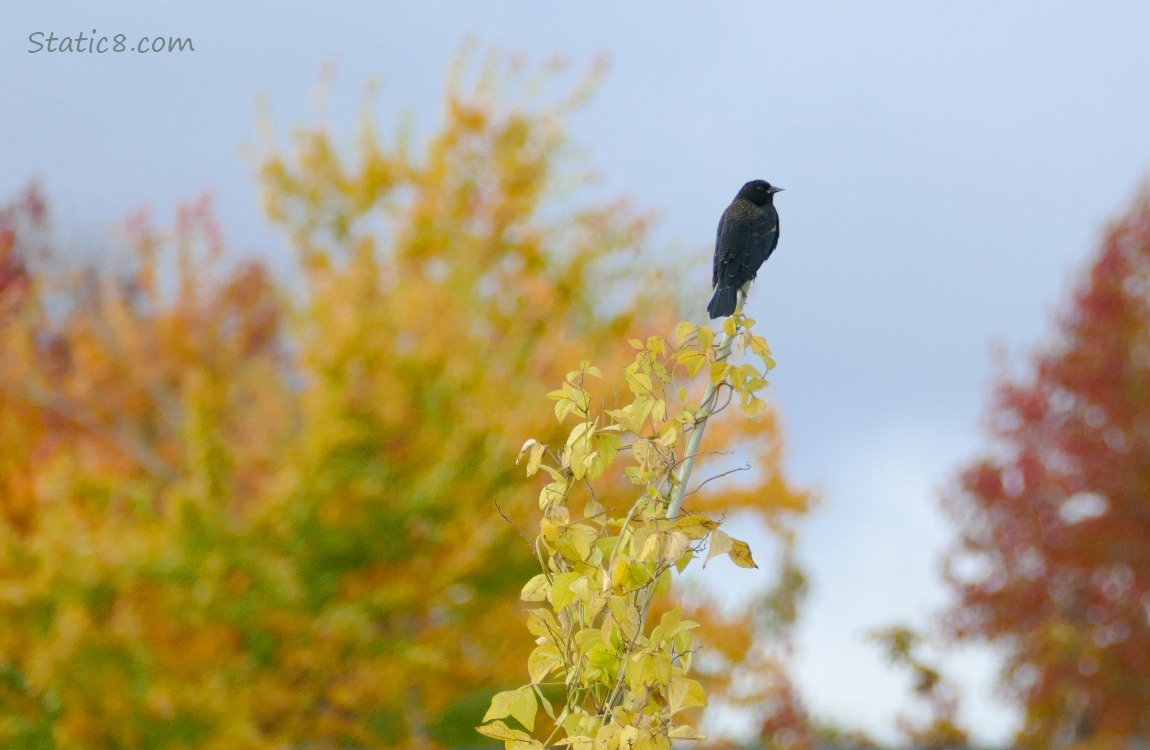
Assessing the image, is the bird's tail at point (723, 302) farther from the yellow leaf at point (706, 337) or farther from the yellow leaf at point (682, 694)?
the yellow leaf at point (682, 694)

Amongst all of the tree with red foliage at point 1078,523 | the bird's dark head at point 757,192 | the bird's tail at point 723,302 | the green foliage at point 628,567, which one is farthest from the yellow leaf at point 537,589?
the tree with red foliage at point 1078,523

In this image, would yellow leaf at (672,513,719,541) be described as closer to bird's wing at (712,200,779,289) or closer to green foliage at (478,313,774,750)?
green foliage at (478,313,774,750)

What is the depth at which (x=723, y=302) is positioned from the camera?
3701 millimetres

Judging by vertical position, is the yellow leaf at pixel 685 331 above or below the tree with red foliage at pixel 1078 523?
below

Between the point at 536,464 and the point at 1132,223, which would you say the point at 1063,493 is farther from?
the point at 536,464

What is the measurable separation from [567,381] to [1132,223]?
15.6 meters

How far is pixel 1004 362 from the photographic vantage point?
16.9 metres

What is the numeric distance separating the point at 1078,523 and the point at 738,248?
13.4 meters

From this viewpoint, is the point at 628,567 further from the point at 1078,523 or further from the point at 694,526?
the point at 1078,523

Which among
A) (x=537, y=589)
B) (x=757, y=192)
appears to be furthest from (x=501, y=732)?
(x=757, y=192)

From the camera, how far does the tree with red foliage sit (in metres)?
15.3

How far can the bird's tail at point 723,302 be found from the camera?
12.1 feet

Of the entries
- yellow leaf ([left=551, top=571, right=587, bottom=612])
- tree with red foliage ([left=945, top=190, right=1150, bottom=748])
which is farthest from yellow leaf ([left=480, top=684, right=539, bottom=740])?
tree with red foliage ([left=945, top=190, right=1150, bottom=748])

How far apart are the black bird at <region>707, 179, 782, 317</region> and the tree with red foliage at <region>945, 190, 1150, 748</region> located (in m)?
12.5
